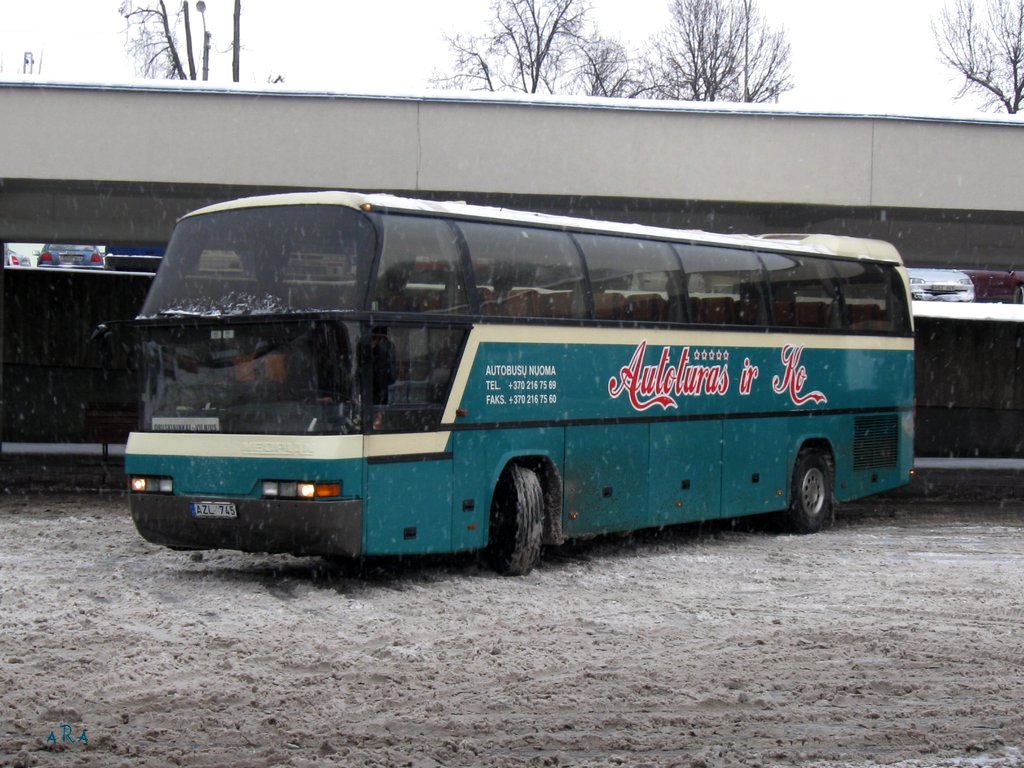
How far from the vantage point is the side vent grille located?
1716cm

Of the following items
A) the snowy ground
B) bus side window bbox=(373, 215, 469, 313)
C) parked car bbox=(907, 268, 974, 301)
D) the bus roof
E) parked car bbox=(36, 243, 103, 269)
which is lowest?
the snowy ground

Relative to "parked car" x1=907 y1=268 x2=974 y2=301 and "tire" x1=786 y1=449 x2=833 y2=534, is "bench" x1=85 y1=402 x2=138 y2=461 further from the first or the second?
"parked car" x1=907 y1=268 x2=974 y2=301

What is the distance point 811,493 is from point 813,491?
0.06 m

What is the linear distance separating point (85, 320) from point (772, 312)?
54.2ft

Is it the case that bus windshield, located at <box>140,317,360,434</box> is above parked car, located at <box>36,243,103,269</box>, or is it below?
below

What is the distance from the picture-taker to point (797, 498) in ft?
52.5

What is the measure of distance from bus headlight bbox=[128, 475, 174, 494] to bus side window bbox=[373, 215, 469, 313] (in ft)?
7.23

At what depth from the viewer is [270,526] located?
10703 mm

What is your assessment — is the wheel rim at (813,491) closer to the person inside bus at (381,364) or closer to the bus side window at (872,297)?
the bus side window at (872,297)

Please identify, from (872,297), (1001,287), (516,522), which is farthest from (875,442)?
(1001,287)

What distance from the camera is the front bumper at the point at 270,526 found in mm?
10547

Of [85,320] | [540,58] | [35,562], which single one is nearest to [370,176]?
[35,562]

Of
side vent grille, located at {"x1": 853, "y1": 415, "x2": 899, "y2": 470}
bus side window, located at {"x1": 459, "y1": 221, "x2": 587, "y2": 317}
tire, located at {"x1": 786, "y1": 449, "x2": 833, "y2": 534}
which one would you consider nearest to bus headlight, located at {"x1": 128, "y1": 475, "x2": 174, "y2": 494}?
bus side window, located at {"x1": 459, "y1": 221, "x2": 587, "y2": 317}

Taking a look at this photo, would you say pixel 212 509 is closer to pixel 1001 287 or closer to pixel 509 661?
pixel 509 661
